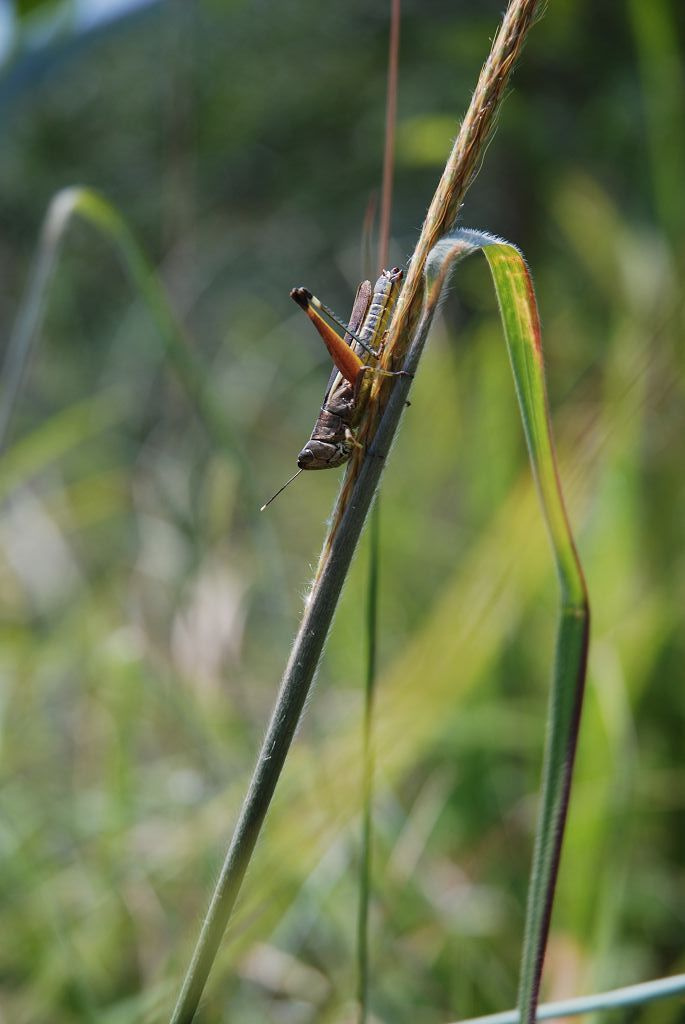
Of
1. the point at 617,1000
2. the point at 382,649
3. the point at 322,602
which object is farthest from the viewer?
the point at 382,649

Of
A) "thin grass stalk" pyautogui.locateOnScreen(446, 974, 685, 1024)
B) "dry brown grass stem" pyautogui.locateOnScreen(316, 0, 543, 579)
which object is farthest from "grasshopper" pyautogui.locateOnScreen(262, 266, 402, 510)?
"thin grass stalk" pyautogui.locateOnScreen(446, 974, 685, 1024)

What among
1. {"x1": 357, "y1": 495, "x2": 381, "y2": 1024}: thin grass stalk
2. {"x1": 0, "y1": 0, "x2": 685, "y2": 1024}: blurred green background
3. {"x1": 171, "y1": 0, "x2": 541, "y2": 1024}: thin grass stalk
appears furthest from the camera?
{"x1": 0, "y1": 0, "x2": 685, "y2": 1024}: blurred green background

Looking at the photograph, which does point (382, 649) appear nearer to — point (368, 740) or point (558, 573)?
point (368, 740)

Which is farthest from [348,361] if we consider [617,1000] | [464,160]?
[617,1000]

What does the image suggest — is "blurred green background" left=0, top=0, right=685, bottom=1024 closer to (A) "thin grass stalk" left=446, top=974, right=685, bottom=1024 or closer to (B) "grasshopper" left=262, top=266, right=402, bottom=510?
(B) "grasshopper" left=262, top=266, right=402, bottom=510

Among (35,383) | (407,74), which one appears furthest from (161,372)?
(407,74)
